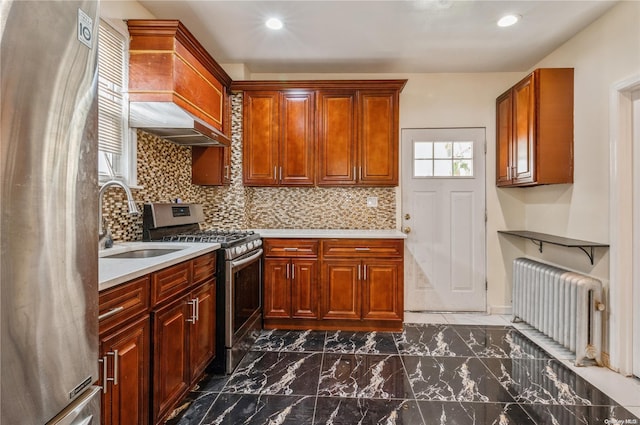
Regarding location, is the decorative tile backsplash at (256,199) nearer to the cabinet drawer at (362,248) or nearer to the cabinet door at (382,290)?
the cabinet drawer at (362,248)

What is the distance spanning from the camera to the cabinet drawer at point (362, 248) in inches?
119

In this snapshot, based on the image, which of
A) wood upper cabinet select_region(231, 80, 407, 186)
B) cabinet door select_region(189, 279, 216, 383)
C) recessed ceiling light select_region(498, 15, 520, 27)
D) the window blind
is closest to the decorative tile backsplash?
wood upper cabinet select_region(231, 80, 407, 186)

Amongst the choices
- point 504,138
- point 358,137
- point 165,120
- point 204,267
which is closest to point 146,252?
point 204,267

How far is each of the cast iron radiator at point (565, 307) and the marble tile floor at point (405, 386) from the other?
15cm

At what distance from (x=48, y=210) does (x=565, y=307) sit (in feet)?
10.6

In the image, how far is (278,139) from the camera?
3.36 m

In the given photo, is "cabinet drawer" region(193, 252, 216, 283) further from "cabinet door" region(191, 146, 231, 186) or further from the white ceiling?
the white ceiling

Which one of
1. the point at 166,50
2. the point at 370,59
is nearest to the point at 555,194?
the point at 370,59

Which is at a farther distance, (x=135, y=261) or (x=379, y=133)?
(x=379, y=133)

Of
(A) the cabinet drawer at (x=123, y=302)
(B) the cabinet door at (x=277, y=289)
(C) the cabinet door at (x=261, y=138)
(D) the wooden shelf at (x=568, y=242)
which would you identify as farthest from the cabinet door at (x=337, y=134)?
(A) the cabinet drawer at (x=123, y=302)

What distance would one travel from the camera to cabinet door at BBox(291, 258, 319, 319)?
10.1 ft

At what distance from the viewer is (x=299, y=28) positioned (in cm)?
269

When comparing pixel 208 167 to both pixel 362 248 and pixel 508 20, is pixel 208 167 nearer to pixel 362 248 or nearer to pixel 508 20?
pixel 362 248

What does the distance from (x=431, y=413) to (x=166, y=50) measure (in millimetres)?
2894
